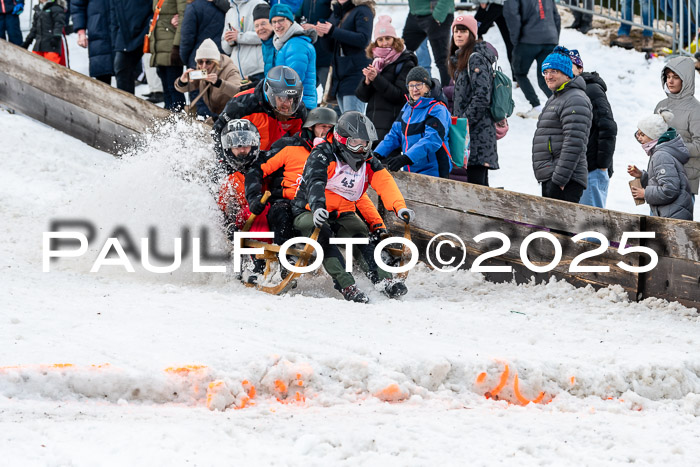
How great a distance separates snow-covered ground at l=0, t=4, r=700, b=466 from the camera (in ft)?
14.2

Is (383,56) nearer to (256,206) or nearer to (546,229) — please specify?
(256,206)

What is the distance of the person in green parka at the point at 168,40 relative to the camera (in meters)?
11.3

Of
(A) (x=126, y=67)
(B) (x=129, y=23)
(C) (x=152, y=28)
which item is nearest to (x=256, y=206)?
(C) (x=152, y=28)

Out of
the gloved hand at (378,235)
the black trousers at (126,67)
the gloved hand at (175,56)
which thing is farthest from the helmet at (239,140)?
the black trousers at (126,67)

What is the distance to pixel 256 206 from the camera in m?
7.53

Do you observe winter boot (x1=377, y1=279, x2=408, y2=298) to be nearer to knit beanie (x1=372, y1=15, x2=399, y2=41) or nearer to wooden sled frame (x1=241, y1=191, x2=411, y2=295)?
wooden sled frame (x1=241, y1=191, x2=411, y2=295)

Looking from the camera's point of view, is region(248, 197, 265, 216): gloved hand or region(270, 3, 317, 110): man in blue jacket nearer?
region(248, 197, 265, 216): gloved hand

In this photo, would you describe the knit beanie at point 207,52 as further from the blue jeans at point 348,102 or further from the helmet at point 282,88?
the helmet at point 282,88

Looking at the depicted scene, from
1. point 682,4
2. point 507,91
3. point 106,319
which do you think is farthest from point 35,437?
point 682,4

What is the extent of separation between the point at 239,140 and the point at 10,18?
7869mm

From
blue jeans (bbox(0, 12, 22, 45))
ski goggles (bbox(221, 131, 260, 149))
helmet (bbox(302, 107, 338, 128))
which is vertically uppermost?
blue jeans (bbox(0, 12, 22, 45))

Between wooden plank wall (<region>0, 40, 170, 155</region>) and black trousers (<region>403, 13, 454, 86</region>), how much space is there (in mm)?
2986

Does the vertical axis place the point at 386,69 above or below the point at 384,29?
below

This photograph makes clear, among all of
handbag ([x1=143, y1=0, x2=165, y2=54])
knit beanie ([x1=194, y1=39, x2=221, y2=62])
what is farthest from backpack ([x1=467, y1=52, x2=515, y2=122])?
handbag ([x1=143, y1=0, x2=165, y2=54])
